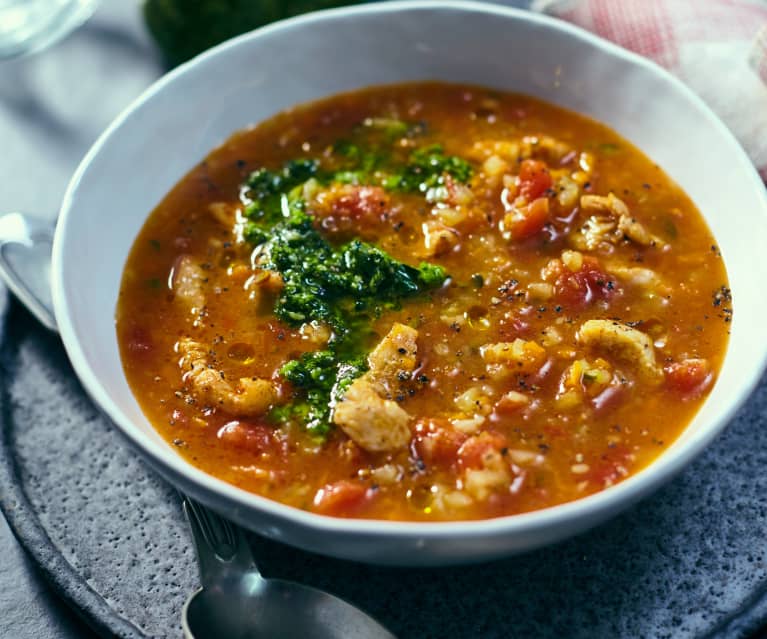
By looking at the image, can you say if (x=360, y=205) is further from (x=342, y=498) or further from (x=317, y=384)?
(x=342, y=498)

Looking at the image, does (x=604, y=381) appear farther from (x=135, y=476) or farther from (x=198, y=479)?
(x=135, y=476)

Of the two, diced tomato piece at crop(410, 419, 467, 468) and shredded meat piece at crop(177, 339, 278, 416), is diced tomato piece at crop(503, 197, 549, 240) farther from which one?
shredded meat piece at crop(177, 339, 278, 416)

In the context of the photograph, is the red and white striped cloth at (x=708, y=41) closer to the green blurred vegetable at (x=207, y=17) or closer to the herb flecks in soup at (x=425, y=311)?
the herb flecks in soup at (x=425, y=311)

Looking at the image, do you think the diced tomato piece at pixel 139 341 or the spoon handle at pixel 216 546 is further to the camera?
the diced tomato piece at pixel 139 341

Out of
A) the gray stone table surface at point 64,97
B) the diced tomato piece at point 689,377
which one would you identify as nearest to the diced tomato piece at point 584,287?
the diced tomato piece at point 689,377

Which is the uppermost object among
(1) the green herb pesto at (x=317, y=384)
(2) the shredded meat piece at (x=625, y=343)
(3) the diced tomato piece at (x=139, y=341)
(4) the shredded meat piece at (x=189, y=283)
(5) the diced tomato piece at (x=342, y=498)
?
(4) the shredded meat piece at (x=189, y=283)

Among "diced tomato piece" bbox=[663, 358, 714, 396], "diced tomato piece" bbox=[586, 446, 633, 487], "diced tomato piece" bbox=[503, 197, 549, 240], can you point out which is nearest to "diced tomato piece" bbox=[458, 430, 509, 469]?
"diced tomato piece" bbox=[586, 446, 633, 487]

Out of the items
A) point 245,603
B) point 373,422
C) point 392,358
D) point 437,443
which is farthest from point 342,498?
point 392,358
